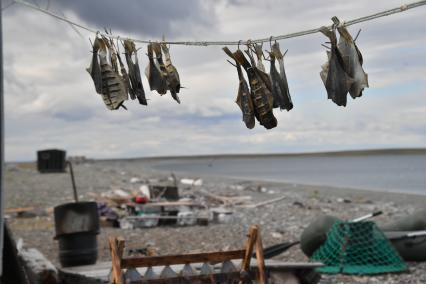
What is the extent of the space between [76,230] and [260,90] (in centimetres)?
576

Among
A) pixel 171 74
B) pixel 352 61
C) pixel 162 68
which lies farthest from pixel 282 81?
pixel 162 68

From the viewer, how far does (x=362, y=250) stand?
1223cm

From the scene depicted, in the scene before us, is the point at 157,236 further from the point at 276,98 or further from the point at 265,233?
the point at 276,98

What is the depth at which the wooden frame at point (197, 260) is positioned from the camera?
5758 mm

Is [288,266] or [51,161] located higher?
[288,266]

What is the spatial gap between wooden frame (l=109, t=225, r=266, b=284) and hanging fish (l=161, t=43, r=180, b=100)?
1.41m

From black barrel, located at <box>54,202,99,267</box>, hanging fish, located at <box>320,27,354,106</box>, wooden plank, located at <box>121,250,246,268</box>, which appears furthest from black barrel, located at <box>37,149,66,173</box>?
hanging fish, located at <box>320,27,354,106</box>

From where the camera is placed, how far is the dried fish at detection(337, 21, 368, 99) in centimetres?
475

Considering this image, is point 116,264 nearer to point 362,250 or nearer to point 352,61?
point 352,61

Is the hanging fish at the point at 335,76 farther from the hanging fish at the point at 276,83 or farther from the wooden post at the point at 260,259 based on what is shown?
the wooden post at the point at 260,259

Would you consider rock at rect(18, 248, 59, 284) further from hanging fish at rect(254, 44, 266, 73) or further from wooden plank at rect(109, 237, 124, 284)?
hanging fish at rect(254, 44, 266, 73)

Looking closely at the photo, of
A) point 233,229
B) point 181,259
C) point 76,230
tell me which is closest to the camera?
point 181,259

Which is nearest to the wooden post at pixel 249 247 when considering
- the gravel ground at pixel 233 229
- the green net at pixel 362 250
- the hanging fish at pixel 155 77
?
the hanging fish at pixel 155 77

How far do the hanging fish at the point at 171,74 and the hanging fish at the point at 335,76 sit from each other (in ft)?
4.47
